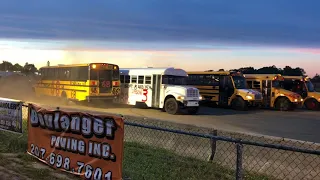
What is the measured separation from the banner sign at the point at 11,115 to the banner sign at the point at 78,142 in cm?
46

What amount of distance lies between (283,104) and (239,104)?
345cm

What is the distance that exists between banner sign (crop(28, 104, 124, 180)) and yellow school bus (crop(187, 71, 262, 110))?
19.0 m

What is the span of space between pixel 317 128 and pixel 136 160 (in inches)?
446

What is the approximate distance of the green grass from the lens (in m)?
6.50

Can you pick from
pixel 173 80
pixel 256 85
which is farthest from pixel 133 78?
pixel 256 85

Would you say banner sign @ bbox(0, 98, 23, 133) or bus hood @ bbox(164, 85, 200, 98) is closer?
banner sign @ bbox(0, 98, 23, 133)

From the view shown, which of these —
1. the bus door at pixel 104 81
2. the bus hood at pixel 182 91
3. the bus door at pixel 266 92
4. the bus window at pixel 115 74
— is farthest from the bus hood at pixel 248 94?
the bus door at pixel 104 81

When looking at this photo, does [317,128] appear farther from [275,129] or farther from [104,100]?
[104,100]

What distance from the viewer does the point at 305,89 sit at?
91.0 ft

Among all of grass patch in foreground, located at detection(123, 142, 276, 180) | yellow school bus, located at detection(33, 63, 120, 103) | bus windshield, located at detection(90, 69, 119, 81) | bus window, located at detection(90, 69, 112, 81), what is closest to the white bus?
bus windshield, located at detection(90, 69, 119, 81)

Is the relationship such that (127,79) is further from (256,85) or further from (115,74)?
(256,85)

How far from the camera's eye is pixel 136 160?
7.99 metres

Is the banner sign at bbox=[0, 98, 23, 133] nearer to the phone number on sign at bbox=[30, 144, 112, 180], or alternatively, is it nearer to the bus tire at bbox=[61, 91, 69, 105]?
the phone number on sign at bbox=[30, 144, 112, 180]

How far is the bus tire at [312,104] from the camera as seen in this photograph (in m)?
27.1
